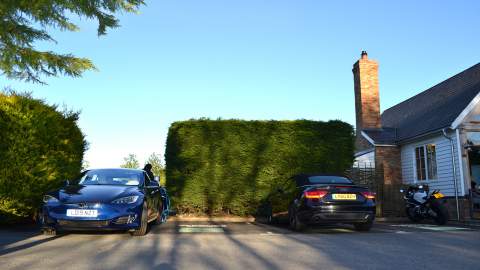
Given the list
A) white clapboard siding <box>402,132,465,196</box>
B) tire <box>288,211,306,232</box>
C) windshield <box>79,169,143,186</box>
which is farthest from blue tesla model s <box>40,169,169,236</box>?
white clapboard siding <box>402,132,465,196</box>

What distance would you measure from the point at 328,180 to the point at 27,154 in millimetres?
7042

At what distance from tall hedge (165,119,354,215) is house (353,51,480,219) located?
3.22 metres

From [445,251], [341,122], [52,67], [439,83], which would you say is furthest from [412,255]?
[439,83]

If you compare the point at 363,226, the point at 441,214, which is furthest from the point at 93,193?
the point at 441,214

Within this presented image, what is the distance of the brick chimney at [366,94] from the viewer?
23.1 m

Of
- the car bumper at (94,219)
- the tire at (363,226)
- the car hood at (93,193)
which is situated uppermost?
the car hood at (93,193)

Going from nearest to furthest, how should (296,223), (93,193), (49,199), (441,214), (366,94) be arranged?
1. (49,199)
2. (93,193)
3. (296,223)
4. (441,214)
5. (366,94)

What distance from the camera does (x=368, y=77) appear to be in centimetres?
2348

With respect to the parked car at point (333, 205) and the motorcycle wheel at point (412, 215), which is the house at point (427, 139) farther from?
the parked car at point (333, 205)

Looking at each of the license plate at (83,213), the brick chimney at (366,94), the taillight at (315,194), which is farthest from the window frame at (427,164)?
the license plate at (83,213)

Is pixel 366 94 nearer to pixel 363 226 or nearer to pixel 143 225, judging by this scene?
pixel 363 226

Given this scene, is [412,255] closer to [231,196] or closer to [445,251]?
[445,251]

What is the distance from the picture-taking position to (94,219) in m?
7.50

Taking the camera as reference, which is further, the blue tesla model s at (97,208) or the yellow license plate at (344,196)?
the yellow license plate at (344,196)
